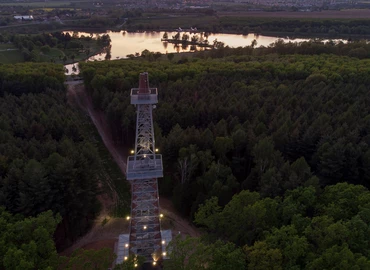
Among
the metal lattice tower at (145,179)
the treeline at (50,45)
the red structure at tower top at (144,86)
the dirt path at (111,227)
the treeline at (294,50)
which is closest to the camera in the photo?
the red structure at tower top at (144,86)

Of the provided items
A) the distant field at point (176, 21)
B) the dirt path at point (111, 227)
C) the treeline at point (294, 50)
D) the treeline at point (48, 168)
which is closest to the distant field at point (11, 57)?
the treeline at point (48, 168)

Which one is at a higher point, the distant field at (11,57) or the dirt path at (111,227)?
the distant field at (11,57)

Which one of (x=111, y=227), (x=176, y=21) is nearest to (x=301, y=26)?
(x=176, y=21)

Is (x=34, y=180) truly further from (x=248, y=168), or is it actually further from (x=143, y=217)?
(x=248, y=168)

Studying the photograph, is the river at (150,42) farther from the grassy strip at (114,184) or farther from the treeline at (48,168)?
the grassy strip at (114,184)

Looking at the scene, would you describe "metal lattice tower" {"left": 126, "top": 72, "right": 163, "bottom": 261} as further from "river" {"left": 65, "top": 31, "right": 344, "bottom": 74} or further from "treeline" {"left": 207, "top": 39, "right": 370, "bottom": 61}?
"river" {"left": 65, "top": 31, "right": 344, "bottom": 74}

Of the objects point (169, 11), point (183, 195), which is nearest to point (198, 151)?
point (183, 195)
